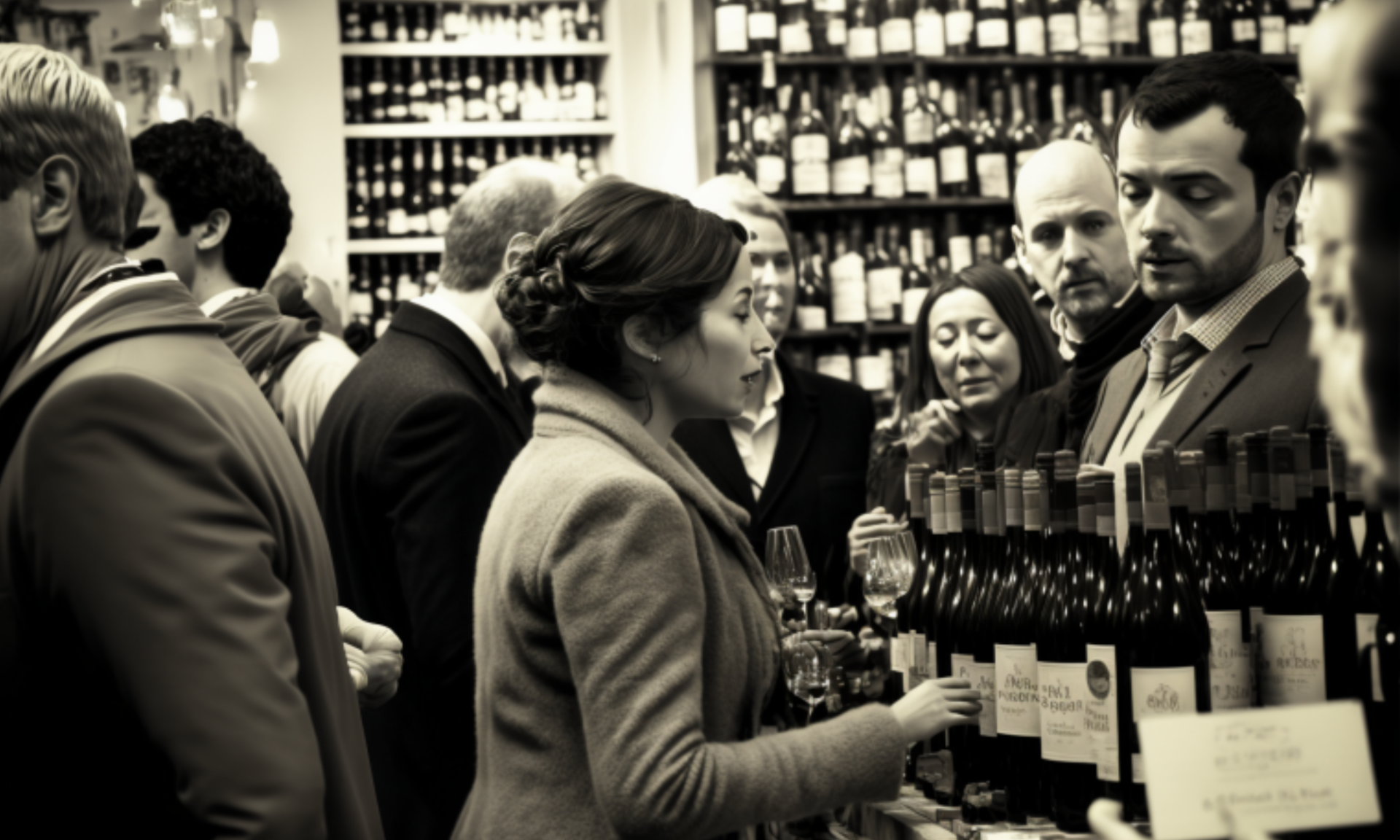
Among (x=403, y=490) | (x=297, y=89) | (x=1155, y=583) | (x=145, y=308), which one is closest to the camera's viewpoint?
(x=145, y=308)

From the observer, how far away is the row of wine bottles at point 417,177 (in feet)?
19.5

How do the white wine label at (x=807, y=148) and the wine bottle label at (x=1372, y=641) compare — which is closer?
the wine bottle label at (x=1372, y=641)

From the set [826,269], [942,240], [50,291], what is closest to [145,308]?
[50,291]

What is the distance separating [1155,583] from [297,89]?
5.00 m

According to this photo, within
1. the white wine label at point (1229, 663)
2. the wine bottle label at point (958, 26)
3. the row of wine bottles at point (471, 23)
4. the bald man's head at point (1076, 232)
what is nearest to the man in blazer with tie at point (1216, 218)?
the white wine label at point (1229, 663)

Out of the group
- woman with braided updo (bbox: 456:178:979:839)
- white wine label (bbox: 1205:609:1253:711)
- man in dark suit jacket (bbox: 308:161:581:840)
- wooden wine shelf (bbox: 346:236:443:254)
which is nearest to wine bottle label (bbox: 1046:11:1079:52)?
wooden wine shelf (bbox: 346:236:443:254)

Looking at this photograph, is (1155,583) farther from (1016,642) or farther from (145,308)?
(145,308)

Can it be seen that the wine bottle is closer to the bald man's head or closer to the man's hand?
the man's hand

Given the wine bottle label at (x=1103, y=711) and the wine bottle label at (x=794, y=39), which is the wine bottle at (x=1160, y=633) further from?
the wine bottle label at (x=794, y=39)

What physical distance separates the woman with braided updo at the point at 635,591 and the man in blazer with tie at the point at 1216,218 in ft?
1.86

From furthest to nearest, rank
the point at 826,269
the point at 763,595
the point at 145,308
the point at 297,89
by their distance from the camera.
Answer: the point at 297,89 → the point at 826,269 → the point at 763,595 → the point at 145,308

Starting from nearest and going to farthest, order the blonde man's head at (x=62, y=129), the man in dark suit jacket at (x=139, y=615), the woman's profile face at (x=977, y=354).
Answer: the man in dark suit jacket at (x=139, y=615), the blonde man's head at (x=62, y=129), the woman's profile face at (x=977, y=354)

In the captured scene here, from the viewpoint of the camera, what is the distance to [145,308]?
137 cm

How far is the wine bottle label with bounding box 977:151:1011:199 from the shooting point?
5426 millimetres
